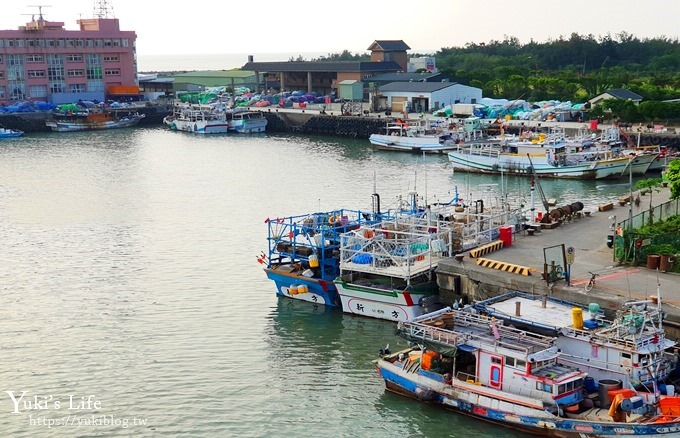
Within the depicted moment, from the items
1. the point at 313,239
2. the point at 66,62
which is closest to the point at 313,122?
the point at 66,62

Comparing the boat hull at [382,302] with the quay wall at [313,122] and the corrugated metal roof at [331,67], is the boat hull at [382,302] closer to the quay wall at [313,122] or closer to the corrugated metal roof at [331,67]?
the quay wall at [313,122]

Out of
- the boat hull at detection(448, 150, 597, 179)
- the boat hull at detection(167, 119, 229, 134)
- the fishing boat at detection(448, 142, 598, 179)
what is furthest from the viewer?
the boat hull at detection(167, 119, 229, 134)

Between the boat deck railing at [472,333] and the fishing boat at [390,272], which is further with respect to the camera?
the fishing boat at [390,272]

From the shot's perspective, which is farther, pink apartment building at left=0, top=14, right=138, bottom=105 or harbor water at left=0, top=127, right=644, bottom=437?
pink apartment building at left=0, top=14, right=138, bottom=105

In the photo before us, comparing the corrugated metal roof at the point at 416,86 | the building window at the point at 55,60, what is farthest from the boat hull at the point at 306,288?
the building window at the point at 55,60

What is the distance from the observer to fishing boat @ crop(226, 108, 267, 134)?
6694 cm

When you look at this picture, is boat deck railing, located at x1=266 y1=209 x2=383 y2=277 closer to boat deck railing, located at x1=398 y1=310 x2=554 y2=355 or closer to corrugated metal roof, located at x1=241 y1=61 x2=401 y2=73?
boat deck railing, located at x1=398 y1=310 x2=554 y2=355

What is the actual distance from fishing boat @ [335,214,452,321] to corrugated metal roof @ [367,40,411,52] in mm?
61111

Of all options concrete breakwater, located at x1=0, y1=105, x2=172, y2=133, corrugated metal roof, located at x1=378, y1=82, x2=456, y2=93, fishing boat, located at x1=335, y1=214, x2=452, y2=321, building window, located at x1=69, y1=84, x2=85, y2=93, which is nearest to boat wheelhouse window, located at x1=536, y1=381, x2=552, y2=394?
fishing boat, located at x1=335, y1=214, x2=452, y2=321

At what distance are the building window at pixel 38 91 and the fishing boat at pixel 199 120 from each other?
12.7 metres

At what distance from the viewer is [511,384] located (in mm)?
14969

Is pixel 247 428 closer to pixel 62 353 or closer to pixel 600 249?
pixel 62 353

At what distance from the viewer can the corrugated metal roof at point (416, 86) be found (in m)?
65.6

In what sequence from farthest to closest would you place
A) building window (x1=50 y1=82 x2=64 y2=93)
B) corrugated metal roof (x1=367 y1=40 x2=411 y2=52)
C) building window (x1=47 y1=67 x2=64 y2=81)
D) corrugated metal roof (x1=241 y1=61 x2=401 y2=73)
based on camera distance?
corrugated metal roof (x1=367 y1=40 x2=411 y2=52) → building window (x1=47 y1=67 x2=64 y2=81) → building window (x1=50 y1=82 x2=64 y2=93) → corrugated metal roof (x1=241 y1=61 x2=401 y2=73)
